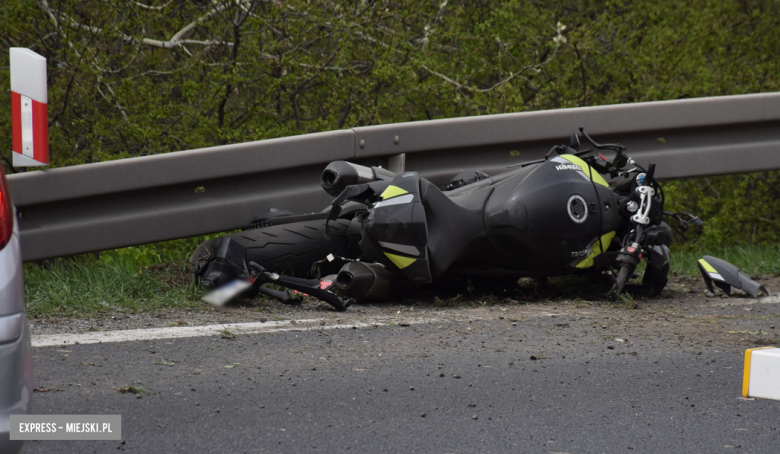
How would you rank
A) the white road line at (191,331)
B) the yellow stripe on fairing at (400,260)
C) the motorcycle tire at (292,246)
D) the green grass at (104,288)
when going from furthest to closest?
the motorcycle tire at (292,246)
the yellow stripe on fairing at (400,260)
the green grass at (104,288)
the white road line at (191,331)

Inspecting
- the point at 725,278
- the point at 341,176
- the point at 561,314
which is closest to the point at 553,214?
the point at 561,314

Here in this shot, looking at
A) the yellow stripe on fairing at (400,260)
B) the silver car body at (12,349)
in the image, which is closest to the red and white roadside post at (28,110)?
the yellow stripe on fairing at (400,260)

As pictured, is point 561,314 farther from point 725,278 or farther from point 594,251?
point 725,278

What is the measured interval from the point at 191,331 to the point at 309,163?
1751mm

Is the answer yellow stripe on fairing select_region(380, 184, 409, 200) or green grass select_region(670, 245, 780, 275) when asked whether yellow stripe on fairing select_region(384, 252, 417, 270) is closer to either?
yellow stripe on fairing select_region(380, 184, 409, 200)

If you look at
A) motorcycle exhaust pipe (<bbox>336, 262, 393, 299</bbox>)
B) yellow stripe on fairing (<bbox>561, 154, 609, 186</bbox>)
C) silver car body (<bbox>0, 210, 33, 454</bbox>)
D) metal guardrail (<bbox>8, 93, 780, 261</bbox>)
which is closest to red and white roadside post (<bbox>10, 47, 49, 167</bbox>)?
metal guardrail (<bbox>8, 93, 780, 261</bbox>)

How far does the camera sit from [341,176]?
4520 millimetres

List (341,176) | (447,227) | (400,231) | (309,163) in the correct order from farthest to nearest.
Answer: (309,163), (341,176), (447,227), (400,231)

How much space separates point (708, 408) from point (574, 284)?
240cm

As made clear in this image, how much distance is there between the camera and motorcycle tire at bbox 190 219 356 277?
452cm

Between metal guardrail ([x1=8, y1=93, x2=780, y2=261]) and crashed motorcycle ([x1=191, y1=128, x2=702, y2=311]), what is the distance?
0.93 feet

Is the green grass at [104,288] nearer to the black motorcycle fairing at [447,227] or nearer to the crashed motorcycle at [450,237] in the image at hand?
the crashed motorcycle at [450,237]

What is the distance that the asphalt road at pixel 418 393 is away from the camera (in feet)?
7.50

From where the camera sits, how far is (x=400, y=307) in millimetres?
4348
